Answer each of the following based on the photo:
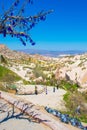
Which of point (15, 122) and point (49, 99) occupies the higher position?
point (15, 122)

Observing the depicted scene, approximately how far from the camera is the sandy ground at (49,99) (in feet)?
98.8

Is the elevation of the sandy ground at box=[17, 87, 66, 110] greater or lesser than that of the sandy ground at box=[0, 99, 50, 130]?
lesser

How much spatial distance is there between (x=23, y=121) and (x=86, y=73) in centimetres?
2576

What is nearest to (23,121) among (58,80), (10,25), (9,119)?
(9,119)

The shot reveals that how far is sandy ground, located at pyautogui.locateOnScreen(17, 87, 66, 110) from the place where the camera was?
3010 cm

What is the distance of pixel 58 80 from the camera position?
48750 millimetres

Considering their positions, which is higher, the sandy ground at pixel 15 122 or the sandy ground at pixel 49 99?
the sandy ground at pixel 15 122

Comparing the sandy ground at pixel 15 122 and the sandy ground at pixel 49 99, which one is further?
the sandy ground at pixel 49 99

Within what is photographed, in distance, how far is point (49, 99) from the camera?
3325cm

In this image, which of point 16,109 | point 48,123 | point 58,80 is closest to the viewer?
point 48,123

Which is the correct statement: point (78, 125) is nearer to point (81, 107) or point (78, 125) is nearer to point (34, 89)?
point (81, 107)

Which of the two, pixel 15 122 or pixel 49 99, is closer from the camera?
pixel 15 122

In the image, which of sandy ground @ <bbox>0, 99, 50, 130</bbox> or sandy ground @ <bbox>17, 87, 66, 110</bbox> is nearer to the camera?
sandy ground @ <bbox>0, 99, 50, 130</bbox>

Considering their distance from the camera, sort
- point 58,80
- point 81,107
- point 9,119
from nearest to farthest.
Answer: point 9,119, point 81,107, point 58,80
